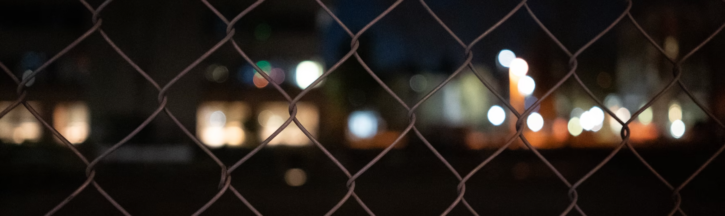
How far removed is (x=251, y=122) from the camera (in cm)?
1855

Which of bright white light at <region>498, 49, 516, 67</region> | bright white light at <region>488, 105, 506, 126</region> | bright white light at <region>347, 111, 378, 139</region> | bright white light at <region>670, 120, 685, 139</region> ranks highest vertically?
bright white light at <region>347, 111, 378, 139</region>

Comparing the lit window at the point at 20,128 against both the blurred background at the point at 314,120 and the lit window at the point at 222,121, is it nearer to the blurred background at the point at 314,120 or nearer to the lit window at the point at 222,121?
the blurred background at the point at 314,120

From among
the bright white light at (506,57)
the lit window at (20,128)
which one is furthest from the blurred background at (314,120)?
the bright white light at (506,57)

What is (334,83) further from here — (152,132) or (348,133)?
(152,132)

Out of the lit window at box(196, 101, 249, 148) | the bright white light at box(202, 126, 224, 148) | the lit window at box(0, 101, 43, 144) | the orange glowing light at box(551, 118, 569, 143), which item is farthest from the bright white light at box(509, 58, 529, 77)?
the bright white light at box(202, 126, 224, 148)

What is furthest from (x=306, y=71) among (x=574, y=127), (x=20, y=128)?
(x=574, y=127)

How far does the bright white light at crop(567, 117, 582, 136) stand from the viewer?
1583cm

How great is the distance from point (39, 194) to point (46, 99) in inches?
380

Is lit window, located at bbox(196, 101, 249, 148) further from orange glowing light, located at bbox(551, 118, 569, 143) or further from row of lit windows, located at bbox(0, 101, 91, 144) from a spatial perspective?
orange glowing light, located at bbox(551, 118, 569, 143)

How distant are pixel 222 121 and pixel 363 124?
604 cm

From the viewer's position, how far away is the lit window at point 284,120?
557 inches

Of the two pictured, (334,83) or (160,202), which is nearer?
(160,202)

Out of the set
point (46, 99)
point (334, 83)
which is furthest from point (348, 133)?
point (46, 99)

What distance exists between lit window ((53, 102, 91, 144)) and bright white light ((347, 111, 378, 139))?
8948mm
